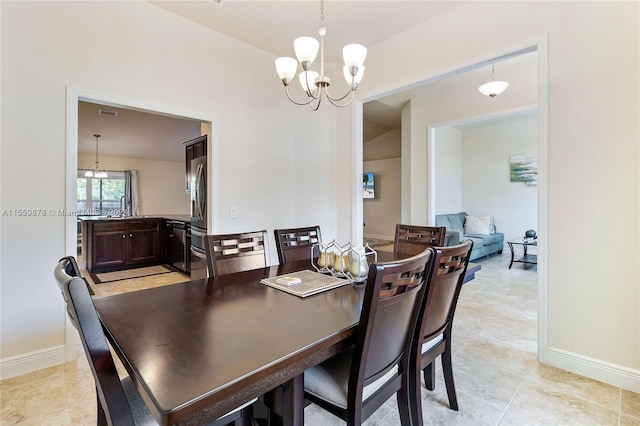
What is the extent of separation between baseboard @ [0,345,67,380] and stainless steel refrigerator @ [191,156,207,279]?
59.4 inches

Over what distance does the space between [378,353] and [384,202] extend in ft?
27.4

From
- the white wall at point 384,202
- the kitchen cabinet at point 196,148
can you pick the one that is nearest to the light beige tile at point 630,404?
the kitchen cabinet at point 196,148

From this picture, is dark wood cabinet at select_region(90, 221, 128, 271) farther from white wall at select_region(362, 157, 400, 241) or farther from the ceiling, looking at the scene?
white wall at select_region(362, 157, 400, 241)

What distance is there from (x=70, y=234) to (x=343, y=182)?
2757mm

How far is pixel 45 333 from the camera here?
7.43 ft

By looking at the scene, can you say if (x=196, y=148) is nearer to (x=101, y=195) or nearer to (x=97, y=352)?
(x=97, y=352)

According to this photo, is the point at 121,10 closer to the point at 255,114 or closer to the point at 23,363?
the point at 255,114

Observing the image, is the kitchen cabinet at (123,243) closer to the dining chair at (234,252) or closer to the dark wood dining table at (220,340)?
the dining chair at (234,252)

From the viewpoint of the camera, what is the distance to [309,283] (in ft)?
5.41

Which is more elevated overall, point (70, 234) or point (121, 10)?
point (121, 10)

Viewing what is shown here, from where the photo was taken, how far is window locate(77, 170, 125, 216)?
8016mm

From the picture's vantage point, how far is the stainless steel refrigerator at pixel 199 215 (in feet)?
11.8

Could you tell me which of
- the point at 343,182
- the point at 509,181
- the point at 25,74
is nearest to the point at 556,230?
the point at 343,182

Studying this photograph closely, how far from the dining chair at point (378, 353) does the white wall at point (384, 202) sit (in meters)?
7.70
